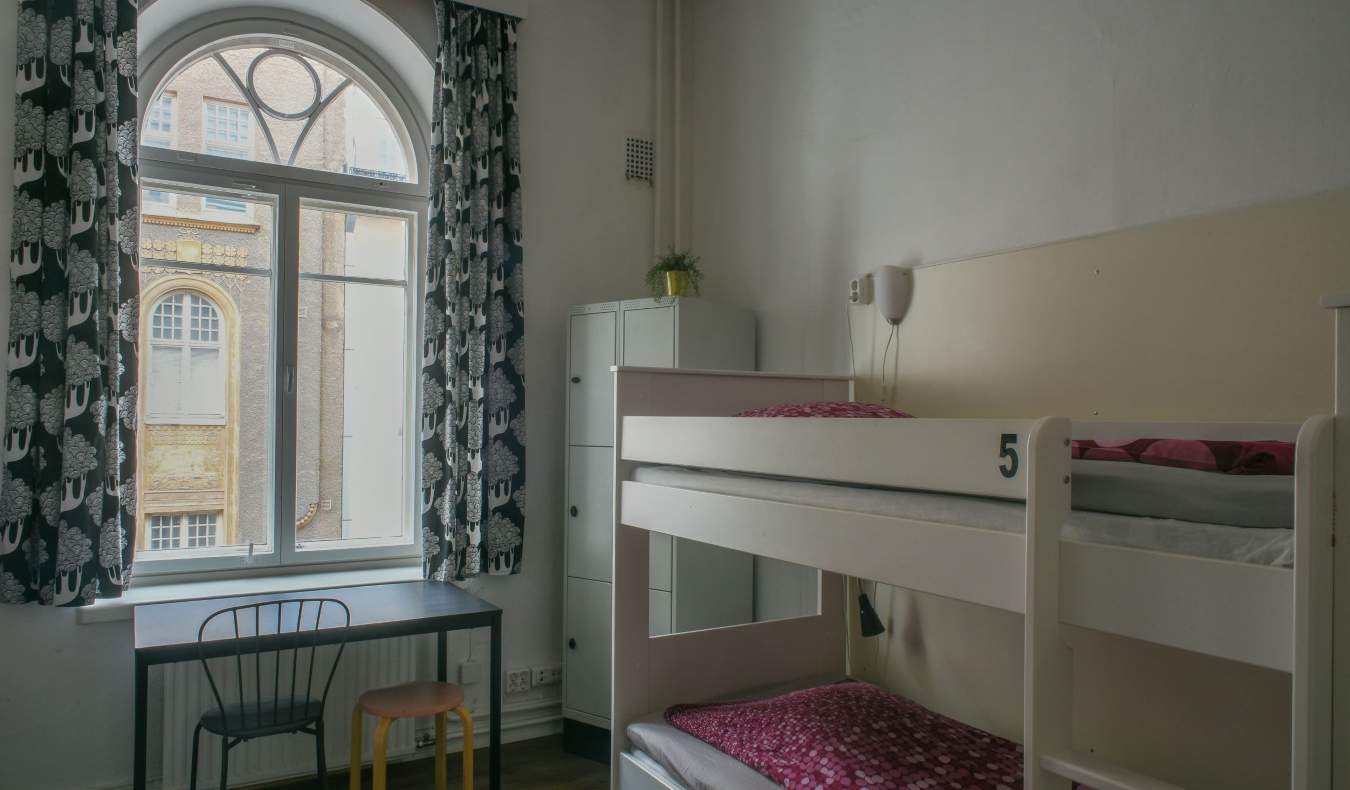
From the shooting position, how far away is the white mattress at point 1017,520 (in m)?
1.08

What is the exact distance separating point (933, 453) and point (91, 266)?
2624mm

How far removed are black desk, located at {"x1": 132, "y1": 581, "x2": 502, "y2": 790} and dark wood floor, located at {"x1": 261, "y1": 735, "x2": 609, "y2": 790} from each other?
349 mm

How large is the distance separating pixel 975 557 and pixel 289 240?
283 centimetres

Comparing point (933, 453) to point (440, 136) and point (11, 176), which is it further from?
point (11, 176)

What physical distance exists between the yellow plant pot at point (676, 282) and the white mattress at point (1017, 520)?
1.32m

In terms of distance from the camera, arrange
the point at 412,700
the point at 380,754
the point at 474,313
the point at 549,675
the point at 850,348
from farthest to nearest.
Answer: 1. the point at 549,675
2. the point at 474,313
3. the point at 850,348
4. the point at 412,700
5. the point at 380,754

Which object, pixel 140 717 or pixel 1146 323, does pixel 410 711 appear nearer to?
pixel 140 717

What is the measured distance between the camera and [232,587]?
9.92 ft


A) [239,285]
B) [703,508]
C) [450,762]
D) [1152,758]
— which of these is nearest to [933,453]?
[703,508]

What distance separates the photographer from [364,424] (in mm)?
3434

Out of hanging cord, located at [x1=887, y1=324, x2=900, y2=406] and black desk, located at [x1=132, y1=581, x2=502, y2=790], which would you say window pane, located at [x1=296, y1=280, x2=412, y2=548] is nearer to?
black desk, located at [x1=132, y1=581, x2=502, y2=790]

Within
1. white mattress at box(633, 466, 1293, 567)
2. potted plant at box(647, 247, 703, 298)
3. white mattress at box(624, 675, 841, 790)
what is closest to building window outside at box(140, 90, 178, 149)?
potted plant at box(647, 247, 703, 298)

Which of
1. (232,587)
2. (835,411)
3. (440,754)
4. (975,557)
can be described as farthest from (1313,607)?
(232,587)

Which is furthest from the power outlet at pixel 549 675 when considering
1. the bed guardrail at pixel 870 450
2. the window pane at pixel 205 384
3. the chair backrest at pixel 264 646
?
the bed guardrail at pixel 870 450
